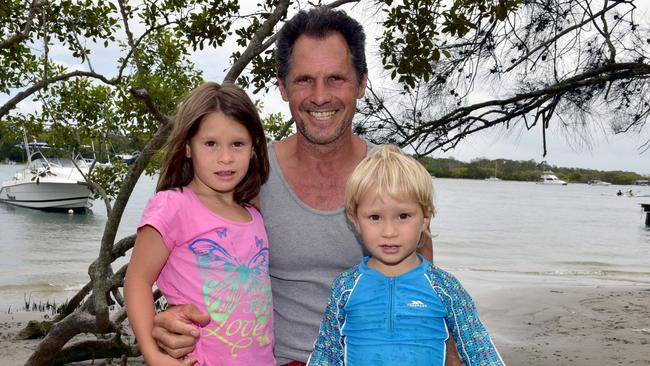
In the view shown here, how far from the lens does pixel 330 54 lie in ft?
8.47

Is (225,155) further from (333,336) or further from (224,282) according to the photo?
(333,336)

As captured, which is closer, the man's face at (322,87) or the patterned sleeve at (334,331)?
the patterned sleeve at (334,331)

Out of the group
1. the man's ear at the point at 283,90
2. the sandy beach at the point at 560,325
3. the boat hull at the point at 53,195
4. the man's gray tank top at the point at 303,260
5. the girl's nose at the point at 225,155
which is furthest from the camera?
the boat hull at the point at 53,195

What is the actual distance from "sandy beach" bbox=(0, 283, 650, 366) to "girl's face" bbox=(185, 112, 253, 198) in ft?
23.1

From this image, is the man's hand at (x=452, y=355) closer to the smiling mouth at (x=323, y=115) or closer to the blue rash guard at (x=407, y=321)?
the blue rash guard at (x=407, y=321)

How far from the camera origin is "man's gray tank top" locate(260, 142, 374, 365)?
254 cm

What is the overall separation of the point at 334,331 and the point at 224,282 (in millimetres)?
419

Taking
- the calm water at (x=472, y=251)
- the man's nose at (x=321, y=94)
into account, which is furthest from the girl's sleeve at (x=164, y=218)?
the calm water at (x=472, y=251)

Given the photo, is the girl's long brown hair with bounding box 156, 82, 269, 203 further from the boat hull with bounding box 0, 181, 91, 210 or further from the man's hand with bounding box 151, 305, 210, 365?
the boat hull with bounding box 0, 181, 91, 210

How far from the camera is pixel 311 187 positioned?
266cm

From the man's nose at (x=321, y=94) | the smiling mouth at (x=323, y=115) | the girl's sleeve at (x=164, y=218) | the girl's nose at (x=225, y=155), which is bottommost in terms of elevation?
the girl's sleeve at (x=164, y=218)

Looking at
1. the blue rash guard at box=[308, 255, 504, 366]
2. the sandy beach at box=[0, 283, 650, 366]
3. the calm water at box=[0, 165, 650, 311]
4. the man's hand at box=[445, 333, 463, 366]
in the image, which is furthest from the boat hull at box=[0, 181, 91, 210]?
the man's hand at box=[445, 333, 463, 366]

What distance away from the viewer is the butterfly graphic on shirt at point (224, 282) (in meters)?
2.22

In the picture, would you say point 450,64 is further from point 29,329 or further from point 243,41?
point 29,329
